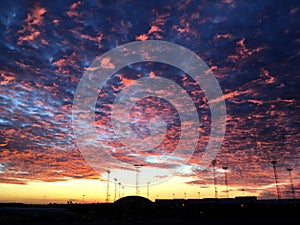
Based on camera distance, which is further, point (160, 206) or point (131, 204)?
point (160, 206)

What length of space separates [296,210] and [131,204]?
5352 cm

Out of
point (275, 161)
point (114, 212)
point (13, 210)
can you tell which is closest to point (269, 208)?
point (275, 161)

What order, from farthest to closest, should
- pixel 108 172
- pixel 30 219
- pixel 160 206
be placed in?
pixel 108 172 → pixel 160 206 → pixel 30 219

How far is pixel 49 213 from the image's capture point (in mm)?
85000

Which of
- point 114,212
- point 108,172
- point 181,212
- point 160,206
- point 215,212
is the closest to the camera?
point 215,212

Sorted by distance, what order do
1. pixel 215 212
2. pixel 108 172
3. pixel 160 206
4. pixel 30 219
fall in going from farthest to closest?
pixel 108 172, pixel 160 206, pixel 215 212, pixel 30 219

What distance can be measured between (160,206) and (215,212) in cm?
3335

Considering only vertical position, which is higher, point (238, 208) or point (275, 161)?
point (275, 161)

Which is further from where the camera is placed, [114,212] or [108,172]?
[108,172]

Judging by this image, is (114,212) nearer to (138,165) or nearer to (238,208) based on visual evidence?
(138,165)

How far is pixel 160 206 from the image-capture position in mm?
110938

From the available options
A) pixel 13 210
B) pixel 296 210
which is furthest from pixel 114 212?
pixel 296 210

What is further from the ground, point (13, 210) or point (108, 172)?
point (108, 172)

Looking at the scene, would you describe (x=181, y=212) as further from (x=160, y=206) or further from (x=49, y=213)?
(x=49, y=213)
